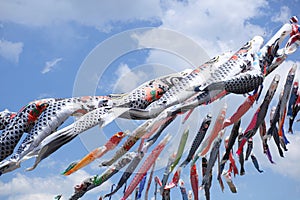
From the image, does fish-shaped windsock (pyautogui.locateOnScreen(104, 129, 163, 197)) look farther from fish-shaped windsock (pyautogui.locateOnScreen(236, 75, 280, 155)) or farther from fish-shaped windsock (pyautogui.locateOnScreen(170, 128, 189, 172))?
fish-shaped windsock (pyautogui.locateOnScreen(236, 75, 280, 155))

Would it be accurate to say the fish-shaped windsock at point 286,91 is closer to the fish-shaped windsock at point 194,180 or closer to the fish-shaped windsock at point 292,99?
the fish-shaped windsock at point 292,99

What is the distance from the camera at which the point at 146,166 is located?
724 centimetres

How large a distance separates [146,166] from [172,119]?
52.1 inches

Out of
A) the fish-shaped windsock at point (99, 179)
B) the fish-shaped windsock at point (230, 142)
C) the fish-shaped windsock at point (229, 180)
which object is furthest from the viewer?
the fish-shaped windsock at point (229, 180)

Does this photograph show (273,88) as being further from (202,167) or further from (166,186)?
(166,186)

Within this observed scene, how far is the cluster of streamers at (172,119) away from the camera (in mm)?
5590

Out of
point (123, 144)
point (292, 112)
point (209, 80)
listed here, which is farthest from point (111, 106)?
point (292, 112)

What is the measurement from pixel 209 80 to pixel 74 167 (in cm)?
207

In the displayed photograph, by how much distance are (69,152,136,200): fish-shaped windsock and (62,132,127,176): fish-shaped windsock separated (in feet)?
2.32

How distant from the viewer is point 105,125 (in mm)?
5590

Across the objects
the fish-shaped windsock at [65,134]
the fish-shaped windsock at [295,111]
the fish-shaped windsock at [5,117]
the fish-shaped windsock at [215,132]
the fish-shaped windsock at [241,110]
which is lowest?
the fish-shaped windsock at [65,134]

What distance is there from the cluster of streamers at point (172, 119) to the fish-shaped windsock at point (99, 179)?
0.01 metres

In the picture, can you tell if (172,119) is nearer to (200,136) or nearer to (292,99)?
(200,136)

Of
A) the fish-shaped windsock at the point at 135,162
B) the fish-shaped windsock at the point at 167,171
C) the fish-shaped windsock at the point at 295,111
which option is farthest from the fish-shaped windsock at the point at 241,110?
the fish-shaped windsock at the point at 135,162
